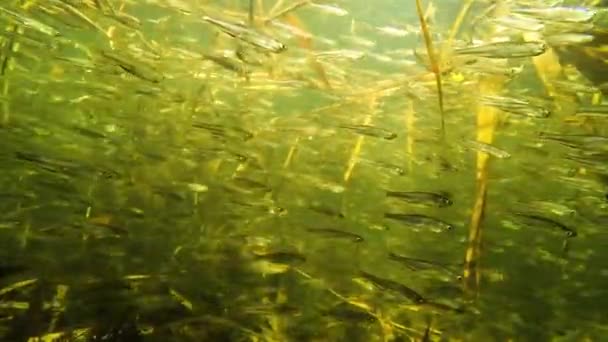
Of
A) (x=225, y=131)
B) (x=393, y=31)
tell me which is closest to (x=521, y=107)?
(x=393, y=31)

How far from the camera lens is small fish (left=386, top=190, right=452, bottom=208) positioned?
303 cm

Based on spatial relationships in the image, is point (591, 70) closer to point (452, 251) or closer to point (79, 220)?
point (452, 251)

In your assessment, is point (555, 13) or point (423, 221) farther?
point (423, 221)

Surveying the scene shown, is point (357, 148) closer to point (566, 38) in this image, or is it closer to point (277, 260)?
point (277, 260)

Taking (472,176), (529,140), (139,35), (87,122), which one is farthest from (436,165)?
(87,122)

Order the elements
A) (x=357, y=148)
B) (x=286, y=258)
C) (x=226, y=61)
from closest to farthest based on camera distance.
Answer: (x=226, y=61)
(x=286, y=258)
(x=357, y=148)

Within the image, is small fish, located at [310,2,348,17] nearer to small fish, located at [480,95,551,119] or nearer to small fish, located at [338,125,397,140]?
small fish, located at [338,125,397,140]

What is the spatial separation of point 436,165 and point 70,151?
2.79 meters

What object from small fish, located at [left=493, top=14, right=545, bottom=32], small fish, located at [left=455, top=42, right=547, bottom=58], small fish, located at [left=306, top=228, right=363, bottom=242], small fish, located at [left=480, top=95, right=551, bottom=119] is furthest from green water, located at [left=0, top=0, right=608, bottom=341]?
small fish, located at [left=455, top=42, right=547, bottom=58]

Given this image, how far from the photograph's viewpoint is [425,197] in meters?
3.12

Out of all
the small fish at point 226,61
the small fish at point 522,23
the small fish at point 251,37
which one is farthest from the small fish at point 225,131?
the small fish at point 522,23

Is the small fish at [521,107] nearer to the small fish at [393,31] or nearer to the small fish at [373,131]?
the small fish at [373,131]

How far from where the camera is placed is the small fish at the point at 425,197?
3033mm

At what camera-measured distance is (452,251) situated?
4.66 m
